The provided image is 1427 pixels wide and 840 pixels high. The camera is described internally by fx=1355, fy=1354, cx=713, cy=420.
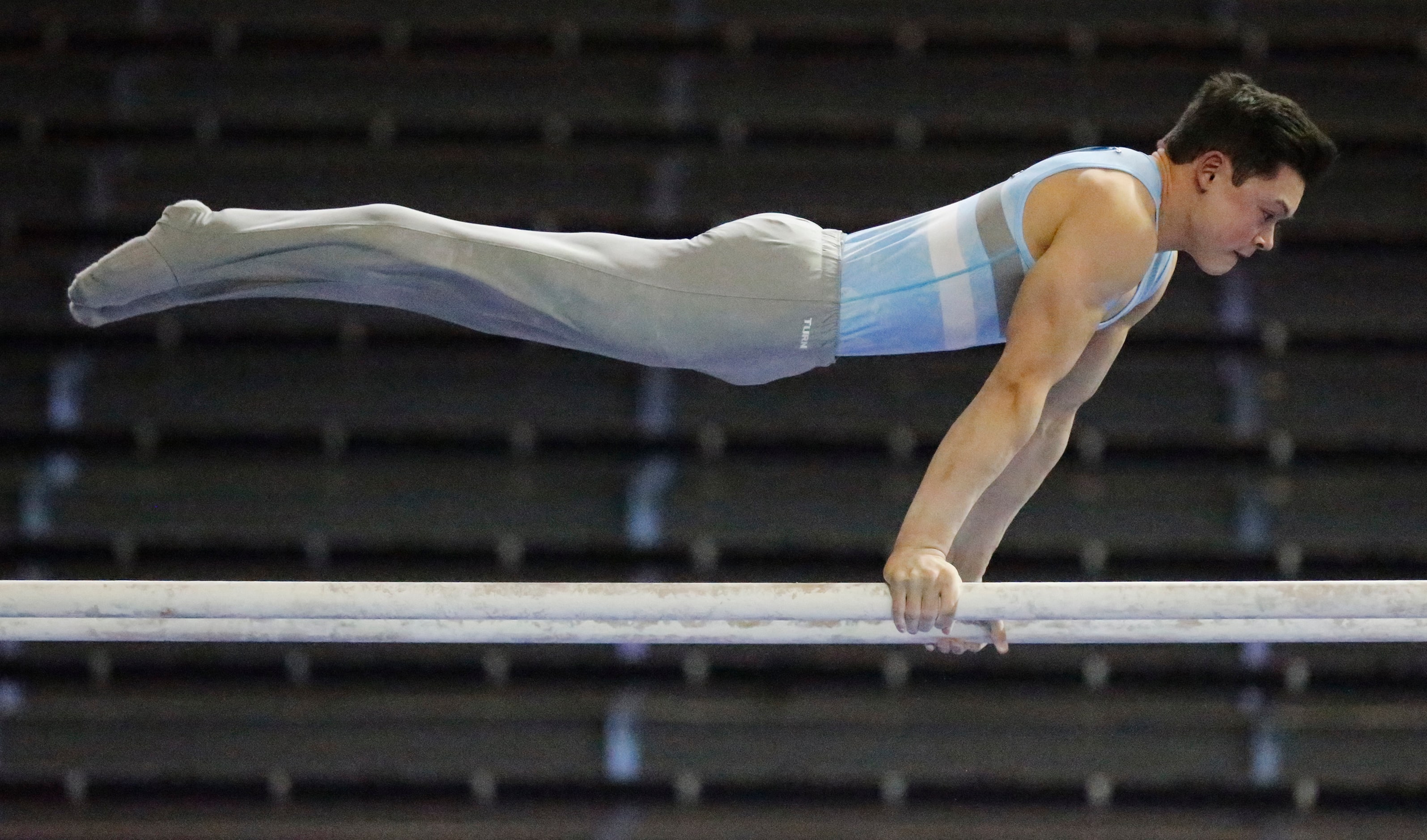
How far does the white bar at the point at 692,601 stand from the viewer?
59.6 inches

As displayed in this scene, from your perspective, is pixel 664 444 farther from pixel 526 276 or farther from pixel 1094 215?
pixel 1094 215

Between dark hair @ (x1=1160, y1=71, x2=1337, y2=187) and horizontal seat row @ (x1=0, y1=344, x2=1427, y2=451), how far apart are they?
6.94 feet

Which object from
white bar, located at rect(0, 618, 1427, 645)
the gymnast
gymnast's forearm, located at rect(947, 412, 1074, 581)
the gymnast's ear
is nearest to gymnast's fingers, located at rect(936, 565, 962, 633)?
the gymnast

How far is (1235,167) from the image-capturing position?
170cm

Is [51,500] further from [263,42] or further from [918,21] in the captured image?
[918,21]

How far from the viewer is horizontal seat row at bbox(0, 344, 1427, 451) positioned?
12.6 ft

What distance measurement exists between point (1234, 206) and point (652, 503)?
229 centimetres

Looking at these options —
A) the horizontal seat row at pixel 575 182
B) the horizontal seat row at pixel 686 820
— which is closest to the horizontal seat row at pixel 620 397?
the horizontal seat row at pixel 575 182

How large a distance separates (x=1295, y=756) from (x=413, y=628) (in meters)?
2.69

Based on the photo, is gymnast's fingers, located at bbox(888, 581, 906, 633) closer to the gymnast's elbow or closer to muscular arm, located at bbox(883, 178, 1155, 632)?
muscular arm, located at bbox(883, 178, 1155, 632)

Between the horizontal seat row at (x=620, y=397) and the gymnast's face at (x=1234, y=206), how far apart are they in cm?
207

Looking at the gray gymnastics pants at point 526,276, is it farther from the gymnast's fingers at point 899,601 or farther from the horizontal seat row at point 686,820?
the horizontal seat row at point 686,820

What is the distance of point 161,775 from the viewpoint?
11.8ft

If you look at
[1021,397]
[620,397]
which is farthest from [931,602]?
[620,397]
